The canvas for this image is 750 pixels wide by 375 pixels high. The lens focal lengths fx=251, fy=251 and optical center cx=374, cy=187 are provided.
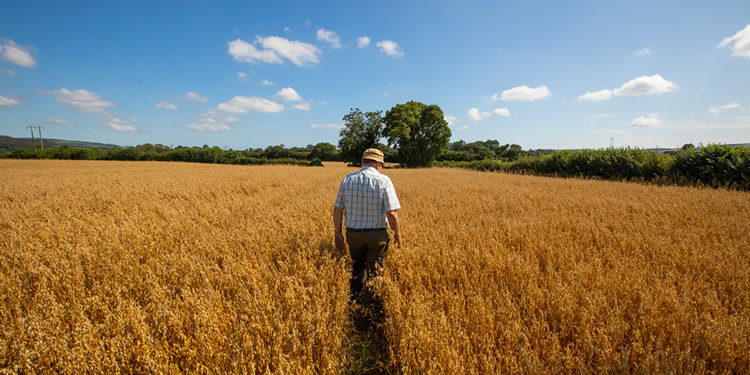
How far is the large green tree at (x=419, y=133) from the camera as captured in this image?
134ft

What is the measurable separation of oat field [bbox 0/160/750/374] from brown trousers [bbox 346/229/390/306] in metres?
0.22

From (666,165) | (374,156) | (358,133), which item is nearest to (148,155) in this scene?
(358,133)

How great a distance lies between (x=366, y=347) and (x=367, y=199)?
5.15 ft

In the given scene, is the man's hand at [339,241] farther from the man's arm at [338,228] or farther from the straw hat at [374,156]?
the straw hat at [374,156]

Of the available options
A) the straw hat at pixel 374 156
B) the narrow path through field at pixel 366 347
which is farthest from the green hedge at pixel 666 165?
the narrow path through field at pixel 366 347

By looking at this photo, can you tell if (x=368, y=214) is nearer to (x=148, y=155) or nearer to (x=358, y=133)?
(x=358, y=133)

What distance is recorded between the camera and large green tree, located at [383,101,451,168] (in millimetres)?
40781

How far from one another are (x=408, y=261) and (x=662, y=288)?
273 centimetres

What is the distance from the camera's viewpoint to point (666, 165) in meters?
14.0

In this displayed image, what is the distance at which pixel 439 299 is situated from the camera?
2.71m

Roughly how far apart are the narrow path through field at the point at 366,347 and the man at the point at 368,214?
0.72ft

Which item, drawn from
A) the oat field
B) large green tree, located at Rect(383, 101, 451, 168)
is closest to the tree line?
large green tree, located at Rect(383, 101, 451, 168)

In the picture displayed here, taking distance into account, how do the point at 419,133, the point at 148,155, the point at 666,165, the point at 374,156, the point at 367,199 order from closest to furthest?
the point at 367,199 → the point at 374,156 → the point at 666,165 → the point at 419,133 → the point at 148,155

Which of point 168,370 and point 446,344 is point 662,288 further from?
point 168,370
